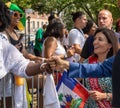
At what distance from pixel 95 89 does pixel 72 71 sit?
0.51m

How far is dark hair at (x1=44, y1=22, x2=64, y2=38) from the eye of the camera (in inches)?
247

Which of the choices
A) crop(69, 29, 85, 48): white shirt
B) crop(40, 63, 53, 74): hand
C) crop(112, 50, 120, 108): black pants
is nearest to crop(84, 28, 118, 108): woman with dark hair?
crop(40, 63, 53, 74): hand

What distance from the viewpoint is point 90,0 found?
33.9 meters

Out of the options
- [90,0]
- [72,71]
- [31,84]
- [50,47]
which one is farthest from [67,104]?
[90,0]

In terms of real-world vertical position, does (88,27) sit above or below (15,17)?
below

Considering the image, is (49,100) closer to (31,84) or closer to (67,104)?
(67,104)

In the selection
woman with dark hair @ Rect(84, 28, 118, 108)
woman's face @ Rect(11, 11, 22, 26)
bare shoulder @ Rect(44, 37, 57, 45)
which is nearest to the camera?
woman with dark hair @ Rect(84, 28, 118, 108)

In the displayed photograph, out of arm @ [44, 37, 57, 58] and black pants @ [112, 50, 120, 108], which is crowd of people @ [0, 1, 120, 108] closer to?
black pants @ [112, 50, 120, 108]

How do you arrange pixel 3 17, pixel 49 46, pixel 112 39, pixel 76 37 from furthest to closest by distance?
pixel 76 37, pixel 49 46, pixel 112 39, pixel 3 17

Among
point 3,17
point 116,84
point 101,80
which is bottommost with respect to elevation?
point 101,80

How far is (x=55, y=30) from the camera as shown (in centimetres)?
632

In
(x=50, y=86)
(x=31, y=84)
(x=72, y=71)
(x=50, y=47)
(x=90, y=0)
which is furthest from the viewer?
(x=90, y=0)

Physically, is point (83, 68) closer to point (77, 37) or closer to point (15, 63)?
point (15, 63)

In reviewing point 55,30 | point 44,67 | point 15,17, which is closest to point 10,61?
point 44,67
